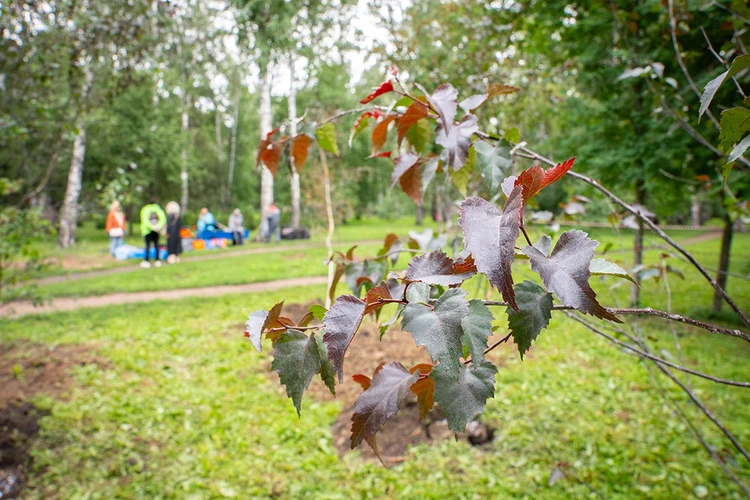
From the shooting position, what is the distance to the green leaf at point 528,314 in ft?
1.71

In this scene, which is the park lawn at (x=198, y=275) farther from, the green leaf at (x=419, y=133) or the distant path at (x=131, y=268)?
the green leaf at (x=419, y=133)

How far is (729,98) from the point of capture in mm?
3838

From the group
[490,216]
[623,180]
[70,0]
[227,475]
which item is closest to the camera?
[490,216]

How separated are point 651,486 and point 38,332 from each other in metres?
6.10

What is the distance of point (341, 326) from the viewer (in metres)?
0.53

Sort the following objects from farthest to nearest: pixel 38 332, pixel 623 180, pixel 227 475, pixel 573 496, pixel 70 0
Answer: pixel 38 332 < pixel 623 180 < pixel 70 0 < pixel 227 475 < pixel 573 496

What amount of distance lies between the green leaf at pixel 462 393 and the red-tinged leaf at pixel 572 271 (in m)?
0.16

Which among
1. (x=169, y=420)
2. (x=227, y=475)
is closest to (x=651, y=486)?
(x=227, y=475)

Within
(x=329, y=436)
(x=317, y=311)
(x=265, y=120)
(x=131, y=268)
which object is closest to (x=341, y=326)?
(x=317, y=311)

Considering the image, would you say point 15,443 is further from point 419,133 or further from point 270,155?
point 419,133

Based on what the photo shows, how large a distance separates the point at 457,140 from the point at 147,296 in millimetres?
7377

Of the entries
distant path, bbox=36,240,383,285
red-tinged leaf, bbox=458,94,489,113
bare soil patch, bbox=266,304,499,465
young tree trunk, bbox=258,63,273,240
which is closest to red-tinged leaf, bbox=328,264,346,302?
red-tinged leaf, bbox=458,94,489,113

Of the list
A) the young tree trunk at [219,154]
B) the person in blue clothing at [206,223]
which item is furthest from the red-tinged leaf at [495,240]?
the young tree trunk at [219,154]

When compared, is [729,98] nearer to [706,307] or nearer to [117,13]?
[706,307]
